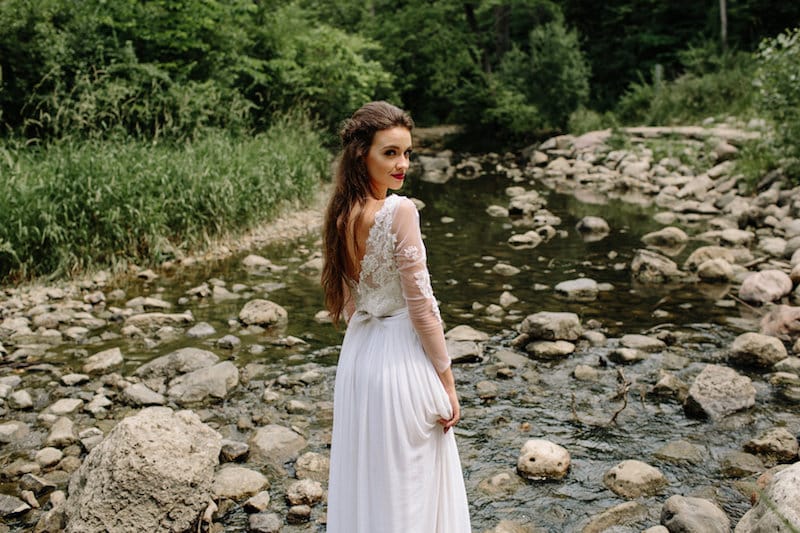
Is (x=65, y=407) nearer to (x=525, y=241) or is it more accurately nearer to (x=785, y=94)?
(x=525, y=241)

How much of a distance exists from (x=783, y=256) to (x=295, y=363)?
6548mm

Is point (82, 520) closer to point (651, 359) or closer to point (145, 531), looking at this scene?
point (145, 531)

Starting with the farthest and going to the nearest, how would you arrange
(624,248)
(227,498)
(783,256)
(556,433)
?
(624,248)
(783,256)
(556,433)
(227,498)

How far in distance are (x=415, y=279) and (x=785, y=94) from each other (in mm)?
11823

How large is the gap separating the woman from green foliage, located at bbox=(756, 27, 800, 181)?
11273 mm

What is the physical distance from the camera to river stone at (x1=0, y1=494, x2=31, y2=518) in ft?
12.9

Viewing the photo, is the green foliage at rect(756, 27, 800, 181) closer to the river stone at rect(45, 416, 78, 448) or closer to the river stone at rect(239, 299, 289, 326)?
the river stone at rect(239, 299, 289, 326)

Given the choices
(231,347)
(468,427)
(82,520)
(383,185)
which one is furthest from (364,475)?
(231,347)

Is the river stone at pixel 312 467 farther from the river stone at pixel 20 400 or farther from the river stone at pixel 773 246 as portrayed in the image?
the river stone at pixel 773 246

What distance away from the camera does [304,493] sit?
4094mm

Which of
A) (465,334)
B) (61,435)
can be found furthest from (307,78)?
(61,435)

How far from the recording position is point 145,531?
3.58 metres

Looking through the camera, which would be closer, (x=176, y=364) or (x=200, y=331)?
(x=176, y=364)

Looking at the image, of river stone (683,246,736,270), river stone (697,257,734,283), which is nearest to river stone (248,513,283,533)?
river stone (697,257,734,283)
